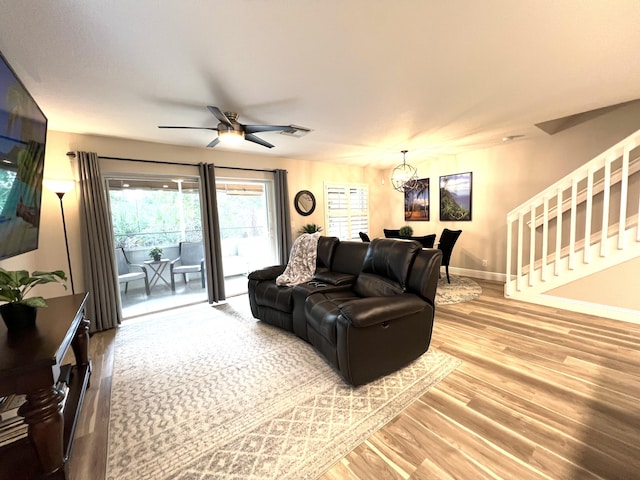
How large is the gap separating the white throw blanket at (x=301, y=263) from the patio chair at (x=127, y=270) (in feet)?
8.10

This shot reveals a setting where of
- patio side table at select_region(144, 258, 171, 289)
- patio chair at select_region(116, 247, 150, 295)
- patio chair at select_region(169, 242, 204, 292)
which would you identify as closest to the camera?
patio chair at select_region(116, 247, 150, 295)

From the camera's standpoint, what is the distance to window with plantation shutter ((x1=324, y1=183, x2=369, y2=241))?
5.80 meters

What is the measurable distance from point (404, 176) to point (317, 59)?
11.3ft

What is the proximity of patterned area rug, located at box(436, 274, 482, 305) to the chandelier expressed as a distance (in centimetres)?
209

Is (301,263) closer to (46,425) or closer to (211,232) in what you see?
(211,232)

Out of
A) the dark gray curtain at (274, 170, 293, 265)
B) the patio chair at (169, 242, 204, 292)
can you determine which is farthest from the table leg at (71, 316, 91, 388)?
the dark gray curtain at (274, 170, 293, 265)

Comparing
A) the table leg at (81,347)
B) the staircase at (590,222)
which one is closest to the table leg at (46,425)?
the table leg at (81,347)

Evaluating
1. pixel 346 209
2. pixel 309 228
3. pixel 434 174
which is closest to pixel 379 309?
pixel 309 228

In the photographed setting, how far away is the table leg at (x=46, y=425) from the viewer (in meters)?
1.16

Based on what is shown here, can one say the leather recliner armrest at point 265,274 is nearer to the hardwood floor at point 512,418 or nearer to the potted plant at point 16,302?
the hardwood floor at point 512,418

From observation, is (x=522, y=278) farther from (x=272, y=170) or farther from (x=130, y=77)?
(x=130, y=77)

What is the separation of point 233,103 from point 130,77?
0.83 metres

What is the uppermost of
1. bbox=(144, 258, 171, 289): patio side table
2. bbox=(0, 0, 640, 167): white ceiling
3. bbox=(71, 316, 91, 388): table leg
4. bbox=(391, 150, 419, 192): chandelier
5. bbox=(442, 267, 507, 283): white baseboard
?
bbox=(0, 0, 640, 167): white ceiling

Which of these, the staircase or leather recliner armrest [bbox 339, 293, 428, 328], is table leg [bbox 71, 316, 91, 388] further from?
the staircase
